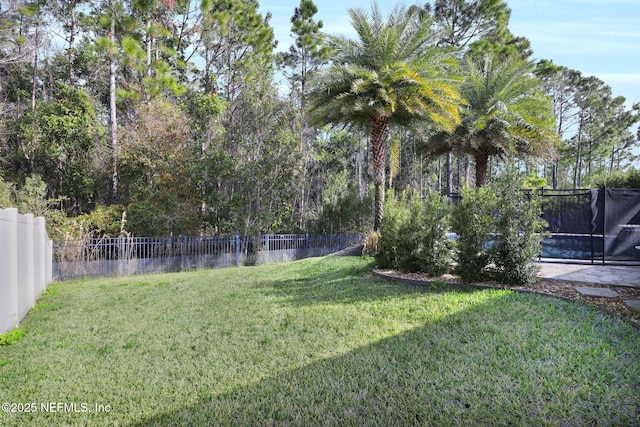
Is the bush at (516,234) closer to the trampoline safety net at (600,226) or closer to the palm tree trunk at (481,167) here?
the trampoline safety net at (600,226)

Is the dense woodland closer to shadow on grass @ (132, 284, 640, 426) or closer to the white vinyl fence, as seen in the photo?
the white vinyl fence

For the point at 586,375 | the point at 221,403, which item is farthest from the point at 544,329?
the point at 221,403

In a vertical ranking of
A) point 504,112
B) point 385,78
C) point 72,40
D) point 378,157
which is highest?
point 72,40

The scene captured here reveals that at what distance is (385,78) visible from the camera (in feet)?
33.7

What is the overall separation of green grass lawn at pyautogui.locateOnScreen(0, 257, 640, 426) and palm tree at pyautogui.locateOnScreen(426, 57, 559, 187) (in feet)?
29.9

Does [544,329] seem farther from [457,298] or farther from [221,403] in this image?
[221,403]

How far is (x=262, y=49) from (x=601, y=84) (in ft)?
112

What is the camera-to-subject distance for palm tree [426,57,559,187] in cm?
1273

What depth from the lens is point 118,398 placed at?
9.50 feet

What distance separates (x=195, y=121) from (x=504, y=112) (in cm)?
1174

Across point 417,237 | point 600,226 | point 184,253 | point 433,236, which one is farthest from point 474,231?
point 184,253

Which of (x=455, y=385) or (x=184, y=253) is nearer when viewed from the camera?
(x=455, y=385)

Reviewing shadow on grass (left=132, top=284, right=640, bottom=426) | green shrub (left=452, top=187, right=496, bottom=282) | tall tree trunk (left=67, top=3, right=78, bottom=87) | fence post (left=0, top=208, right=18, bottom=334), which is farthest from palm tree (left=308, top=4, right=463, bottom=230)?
tall tree trunk (left=67, top=3, right=78, bottom=87)

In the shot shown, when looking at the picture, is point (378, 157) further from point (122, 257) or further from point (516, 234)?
point (122, 257)
